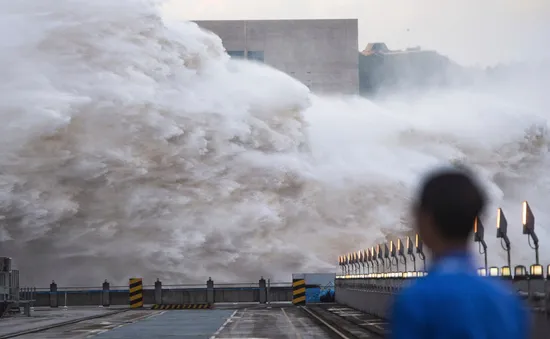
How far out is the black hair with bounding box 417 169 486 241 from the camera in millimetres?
4691

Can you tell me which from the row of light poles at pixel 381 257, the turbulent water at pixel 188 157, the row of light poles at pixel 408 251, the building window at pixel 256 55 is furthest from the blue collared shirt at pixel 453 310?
the building window at pixel 256 55

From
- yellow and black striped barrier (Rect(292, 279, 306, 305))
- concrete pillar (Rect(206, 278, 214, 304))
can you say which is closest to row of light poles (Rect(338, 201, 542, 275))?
yellow and black striped barrier (Rect(292, 279, 306, 305))

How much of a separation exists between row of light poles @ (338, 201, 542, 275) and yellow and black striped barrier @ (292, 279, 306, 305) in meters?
3.10

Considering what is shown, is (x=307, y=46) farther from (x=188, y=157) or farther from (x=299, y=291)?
(x=299, y=291)

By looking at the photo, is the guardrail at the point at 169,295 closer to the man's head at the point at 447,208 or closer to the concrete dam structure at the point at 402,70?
the concrete dam structure at the point at 402,70

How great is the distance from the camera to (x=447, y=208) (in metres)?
4.68

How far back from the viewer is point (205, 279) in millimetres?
71000

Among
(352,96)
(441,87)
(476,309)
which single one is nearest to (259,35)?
(352,96)

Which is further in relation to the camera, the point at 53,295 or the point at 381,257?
the point at 53,295

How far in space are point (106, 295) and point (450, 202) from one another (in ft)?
206

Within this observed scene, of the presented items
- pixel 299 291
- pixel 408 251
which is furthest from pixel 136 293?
pixel 408 251

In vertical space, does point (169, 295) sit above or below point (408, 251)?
below

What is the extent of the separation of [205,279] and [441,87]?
40.7 metres

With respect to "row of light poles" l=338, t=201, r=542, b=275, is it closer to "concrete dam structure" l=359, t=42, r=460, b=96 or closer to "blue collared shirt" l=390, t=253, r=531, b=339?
"blue collared shirt" l=390, t=253, r=531, b=339
